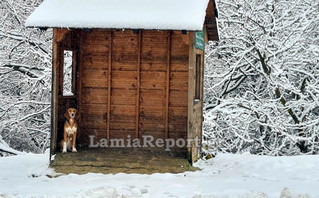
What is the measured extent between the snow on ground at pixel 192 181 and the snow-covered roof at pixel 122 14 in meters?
2.92

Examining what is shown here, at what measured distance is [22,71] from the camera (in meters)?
18.0

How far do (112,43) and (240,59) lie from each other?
5.05 m

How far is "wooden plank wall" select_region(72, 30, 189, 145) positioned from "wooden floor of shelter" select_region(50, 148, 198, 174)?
1.22 meters

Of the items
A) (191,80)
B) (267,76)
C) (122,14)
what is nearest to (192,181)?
(191,80)

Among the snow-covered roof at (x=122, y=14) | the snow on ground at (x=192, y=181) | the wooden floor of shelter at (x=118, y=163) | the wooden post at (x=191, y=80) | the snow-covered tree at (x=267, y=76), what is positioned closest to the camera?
the snow on ground at (x=192, y=181)

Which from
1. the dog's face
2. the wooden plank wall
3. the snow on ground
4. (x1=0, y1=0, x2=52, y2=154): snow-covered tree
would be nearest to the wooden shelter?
the wooden plank wall

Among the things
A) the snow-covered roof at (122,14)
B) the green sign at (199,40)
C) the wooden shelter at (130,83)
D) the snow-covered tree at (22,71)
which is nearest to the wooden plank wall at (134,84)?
the wooden shelter at (130,83)

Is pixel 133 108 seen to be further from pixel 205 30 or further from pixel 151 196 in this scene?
pixel 151 196

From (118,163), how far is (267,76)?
6814 millimetres

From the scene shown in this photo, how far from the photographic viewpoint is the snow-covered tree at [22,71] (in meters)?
17.7

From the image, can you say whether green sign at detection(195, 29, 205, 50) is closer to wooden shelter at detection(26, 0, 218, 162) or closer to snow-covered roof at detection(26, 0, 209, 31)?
wooden shelter at detection(26, 0, 218, 162)

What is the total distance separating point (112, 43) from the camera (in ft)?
40.7

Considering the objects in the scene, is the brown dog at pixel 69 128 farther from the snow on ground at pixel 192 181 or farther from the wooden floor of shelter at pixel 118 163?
the snow on ground at pixel 192 181

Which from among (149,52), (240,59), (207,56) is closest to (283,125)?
(240,59)
